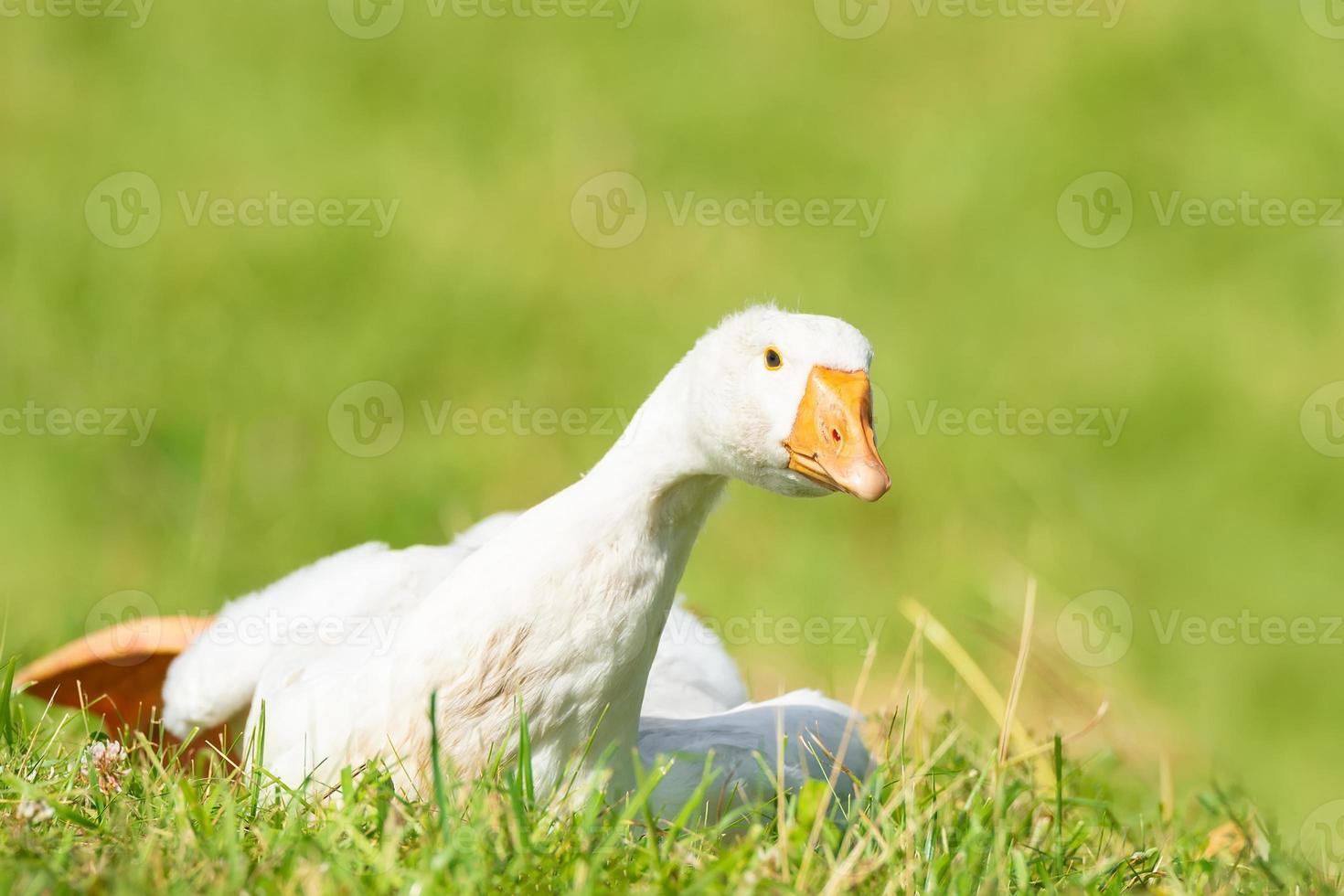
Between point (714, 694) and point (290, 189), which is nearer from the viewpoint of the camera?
point (714, 694)

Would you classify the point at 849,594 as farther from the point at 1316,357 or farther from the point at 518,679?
the point at 518,679

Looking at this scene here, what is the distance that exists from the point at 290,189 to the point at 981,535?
16.4 ft

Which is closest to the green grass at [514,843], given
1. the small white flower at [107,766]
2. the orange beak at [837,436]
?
the small white flower at [107,766]

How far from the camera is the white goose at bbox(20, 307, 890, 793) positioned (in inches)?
133

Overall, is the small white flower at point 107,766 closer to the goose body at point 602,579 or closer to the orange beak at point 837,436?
the goose body at point 602,579

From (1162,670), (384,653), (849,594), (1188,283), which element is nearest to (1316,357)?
(1188,283)

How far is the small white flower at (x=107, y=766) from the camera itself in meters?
3.38

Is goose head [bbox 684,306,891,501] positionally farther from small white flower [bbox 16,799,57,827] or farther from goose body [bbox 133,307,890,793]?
small white flower [bbox 16,799,57,827]

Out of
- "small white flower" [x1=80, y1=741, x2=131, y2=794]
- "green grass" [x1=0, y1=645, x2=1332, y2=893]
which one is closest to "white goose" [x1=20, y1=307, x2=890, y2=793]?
"green grass" [x1=0, y1=645, x2=1332, y2=893]

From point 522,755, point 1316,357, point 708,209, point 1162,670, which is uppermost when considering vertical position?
point 708,209

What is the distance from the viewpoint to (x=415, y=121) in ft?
35.8

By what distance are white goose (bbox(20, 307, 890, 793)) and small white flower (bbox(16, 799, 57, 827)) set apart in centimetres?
63

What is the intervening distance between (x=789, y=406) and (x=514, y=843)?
1.07 metres

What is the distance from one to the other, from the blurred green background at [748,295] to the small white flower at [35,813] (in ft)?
15.5
